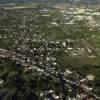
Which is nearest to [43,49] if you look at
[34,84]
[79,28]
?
[34,84]

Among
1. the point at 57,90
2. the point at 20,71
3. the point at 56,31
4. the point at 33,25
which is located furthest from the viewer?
the point at 33,25

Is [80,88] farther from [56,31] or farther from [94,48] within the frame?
[56,31]

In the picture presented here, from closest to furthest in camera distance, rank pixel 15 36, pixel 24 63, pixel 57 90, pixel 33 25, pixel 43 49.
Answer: pixel 57 90, pixel 24 63, pixel 43 49, pixel 15 36, pixel 33 25

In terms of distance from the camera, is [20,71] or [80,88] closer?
Answer: [80,88]

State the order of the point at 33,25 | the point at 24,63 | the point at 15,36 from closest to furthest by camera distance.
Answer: the point at 24,63, the point at 15,36, the point at 33,25

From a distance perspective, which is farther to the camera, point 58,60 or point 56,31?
point 56,31

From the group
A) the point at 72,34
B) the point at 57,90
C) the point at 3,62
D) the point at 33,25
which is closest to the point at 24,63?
the point at 3,62

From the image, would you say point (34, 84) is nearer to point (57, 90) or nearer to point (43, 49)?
point (57, 90)

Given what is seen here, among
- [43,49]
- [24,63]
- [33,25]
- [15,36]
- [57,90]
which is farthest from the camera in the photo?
[33,25]
